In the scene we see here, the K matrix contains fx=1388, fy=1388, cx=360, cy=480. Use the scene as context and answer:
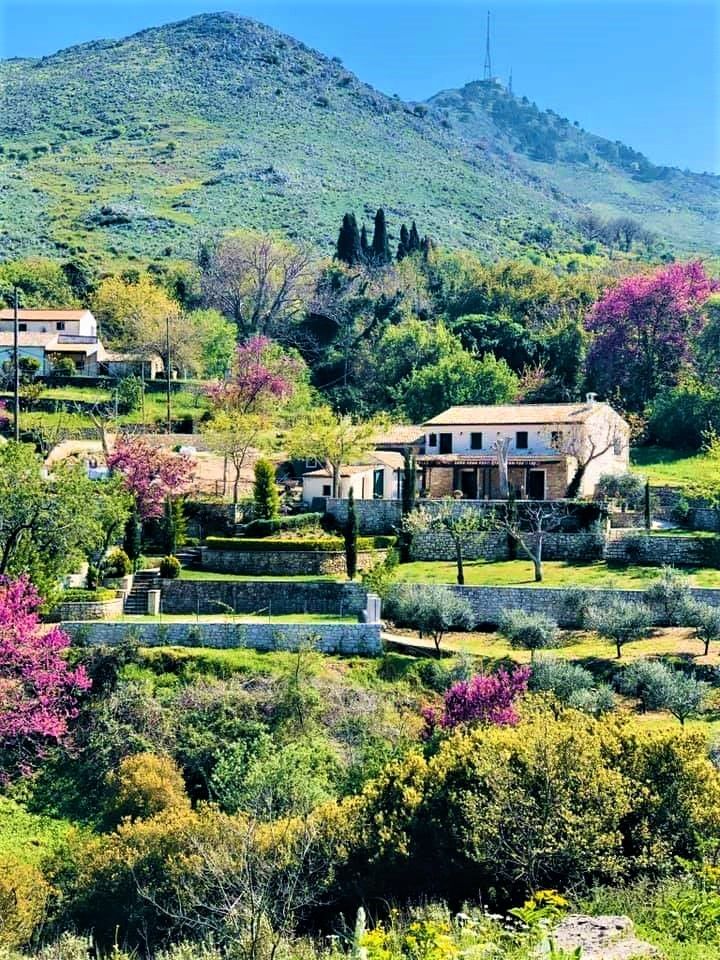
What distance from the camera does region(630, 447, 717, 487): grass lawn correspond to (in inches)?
1939

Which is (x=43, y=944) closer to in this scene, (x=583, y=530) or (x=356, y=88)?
(x=583, y=530)

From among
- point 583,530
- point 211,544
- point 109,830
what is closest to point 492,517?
point 583,530

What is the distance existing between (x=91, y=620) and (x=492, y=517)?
539 inches

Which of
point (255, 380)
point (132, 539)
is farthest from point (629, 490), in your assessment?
point (255, 380)

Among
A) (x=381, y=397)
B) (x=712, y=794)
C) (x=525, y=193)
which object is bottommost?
(x=712, y=794)

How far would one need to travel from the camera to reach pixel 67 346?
70.5 m

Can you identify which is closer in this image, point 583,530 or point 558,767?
point 558,767

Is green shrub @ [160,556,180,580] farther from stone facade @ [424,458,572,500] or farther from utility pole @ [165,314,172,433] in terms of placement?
utility pole @ [165,314,172,433]

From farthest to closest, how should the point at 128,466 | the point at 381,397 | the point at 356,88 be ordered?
the point at 356,88 < the point at 381,397 < the point at 128,466

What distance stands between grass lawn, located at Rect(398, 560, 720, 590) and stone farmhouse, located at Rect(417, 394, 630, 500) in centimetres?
599

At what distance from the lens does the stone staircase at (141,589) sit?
40.6 metres

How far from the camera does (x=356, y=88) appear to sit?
176250mm

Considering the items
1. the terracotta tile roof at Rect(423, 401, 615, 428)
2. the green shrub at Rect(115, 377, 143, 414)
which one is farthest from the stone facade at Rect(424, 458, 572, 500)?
the green shrub at Rect(115, 377, 143, 414)

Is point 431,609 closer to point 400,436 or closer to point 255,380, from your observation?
point 400,436
